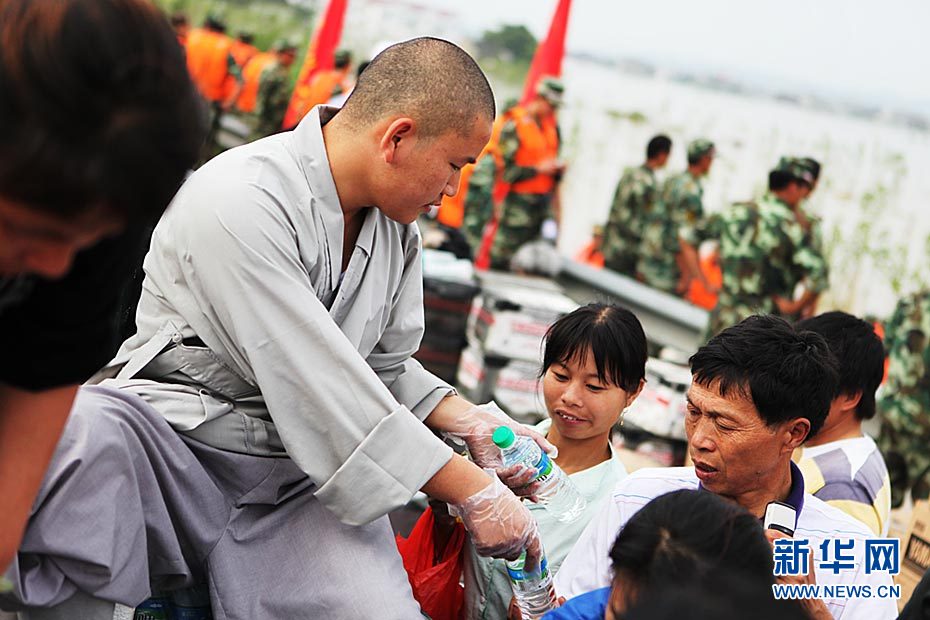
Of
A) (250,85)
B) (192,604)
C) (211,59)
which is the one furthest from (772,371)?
(211,59)

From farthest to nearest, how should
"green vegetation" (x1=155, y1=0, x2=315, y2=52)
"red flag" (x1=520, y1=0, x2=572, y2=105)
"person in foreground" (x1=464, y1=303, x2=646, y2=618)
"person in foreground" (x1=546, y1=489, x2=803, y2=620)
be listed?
"green vegetation" (x1=155, y1=0, x2=315, y2=52) < "red flag" (x1=520, y1=0, x2=572, y2=105) < "person in foreground" (x1=464, y1=303, x2=646, y2=618) < "person in foreground" (x1=546, y1=489, x2=803, y2=620)

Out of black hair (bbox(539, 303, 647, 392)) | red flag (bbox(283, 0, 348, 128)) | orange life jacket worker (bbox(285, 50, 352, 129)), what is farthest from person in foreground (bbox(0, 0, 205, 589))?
red flag (bbox(283, 0, 348, 128))

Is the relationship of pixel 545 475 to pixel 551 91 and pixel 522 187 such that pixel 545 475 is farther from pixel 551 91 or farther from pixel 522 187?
pixel 551 91

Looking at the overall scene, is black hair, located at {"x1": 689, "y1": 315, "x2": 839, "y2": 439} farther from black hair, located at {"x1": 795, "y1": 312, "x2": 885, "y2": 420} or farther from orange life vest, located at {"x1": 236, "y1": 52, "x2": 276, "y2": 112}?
orange life vest, located at {"x1": 236, "y1": 52, "x2": 276, "y2": 112}

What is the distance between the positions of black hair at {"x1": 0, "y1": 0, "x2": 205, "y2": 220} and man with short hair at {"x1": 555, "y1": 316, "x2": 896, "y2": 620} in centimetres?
156

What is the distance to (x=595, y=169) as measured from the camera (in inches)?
436

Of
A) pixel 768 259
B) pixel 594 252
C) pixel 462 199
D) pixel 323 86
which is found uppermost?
pixel 768 259

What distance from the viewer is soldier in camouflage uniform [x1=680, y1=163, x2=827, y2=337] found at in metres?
6.82

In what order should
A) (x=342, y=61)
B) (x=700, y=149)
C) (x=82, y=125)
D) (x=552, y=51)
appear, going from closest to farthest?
(x=82, y=125) → (x=700, y=149) → (x=552, y=51) → (x=342, y=61)

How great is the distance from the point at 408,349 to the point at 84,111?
63.0 inches

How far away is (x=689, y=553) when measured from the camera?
1.73 metres

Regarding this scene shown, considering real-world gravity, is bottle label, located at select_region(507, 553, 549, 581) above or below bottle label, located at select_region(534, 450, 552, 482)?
below

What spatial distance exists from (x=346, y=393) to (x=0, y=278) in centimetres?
93

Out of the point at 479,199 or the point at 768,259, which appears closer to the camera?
the point at 768,259
